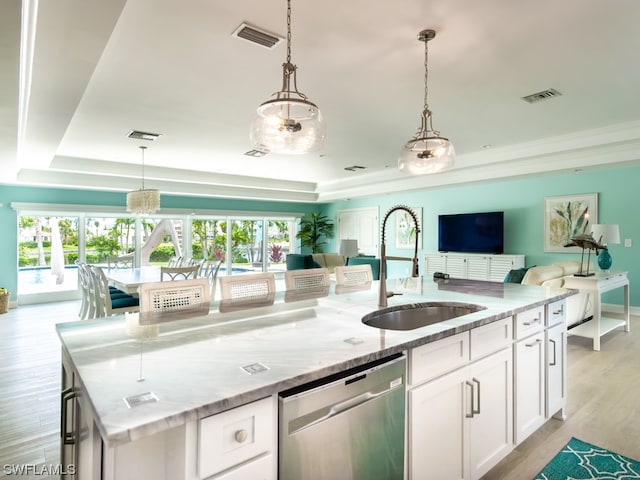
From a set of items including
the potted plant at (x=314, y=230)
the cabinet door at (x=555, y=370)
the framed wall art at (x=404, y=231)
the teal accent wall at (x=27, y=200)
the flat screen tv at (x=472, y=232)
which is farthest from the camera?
the potted plant at (x=314, y=230)

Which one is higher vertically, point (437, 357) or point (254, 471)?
point (437, 357)

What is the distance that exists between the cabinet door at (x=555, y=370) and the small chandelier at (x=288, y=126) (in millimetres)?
1906

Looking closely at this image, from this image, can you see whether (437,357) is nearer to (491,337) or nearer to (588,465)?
(491,337)

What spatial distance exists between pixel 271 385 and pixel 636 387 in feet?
11.6

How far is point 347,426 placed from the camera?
123 cm

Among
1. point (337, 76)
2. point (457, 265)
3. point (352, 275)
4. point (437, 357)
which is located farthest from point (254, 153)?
point (437, 357)

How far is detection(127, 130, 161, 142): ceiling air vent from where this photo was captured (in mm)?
4688

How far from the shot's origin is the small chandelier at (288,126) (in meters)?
1.98

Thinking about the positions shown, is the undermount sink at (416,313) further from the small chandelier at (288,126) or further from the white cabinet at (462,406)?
the small chandelier at (288,126)

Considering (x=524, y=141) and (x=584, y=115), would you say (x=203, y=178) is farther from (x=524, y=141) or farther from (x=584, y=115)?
(x=584, y=115)

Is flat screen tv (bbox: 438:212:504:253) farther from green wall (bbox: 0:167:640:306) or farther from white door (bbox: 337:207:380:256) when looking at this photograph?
white door (bbox: 337:207:380:256)

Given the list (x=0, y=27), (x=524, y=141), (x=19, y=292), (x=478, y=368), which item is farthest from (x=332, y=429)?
(x=19, y=292)

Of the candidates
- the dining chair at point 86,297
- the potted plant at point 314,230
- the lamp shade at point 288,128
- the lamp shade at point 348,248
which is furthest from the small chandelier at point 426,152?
the potted plant at point 314,230

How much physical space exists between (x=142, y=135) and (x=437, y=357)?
4.67 m
